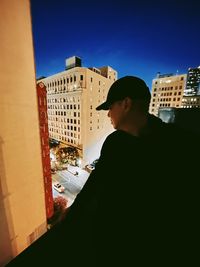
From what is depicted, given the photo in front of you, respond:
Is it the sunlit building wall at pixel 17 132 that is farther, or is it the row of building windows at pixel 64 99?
the row of building windows at pixel 64 99

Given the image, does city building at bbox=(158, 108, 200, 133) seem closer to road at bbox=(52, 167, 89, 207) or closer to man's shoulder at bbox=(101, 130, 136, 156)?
man's shoulder at bbox=(101, 130, 136, 156)

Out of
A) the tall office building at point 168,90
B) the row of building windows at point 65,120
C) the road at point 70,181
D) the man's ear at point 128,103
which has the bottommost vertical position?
the road at point 70,181

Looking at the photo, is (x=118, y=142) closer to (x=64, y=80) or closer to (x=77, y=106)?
(x=77, y=106)

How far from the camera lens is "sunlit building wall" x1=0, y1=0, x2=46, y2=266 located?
235 cm

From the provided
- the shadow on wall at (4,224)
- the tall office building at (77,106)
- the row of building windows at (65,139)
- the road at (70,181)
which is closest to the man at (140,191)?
the shadow on wall at (4,224)

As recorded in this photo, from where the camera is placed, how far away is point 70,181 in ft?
59.9

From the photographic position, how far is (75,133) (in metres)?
23.6

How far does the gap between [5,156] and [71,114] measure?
21616 mm

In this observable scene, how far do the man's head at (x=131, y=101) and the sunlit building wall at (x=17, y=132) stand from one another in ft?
7.03

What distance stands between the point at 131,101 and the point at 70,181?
18734 millimetres

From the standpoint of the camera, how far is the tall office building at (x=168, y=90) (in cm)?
2969


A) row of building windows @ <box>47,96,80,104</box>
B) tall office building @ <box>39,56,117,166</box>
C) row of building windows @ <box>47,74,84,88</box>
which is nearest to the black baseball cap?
tall office building @ <box>39,56,117,166</box>

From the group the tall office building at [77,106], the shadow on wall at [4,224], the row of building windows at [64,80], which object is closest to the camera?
the shadow on wall at [4,224]

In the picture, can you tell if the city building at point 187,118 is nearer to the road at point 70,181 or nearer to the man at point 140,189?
the man at point 140,189
